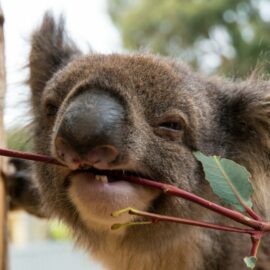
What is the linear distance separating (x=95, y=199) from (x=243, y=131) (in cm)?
77

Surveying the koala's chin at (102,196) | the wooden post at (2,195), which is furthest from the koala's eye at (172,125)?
the wooden post at (2,195)

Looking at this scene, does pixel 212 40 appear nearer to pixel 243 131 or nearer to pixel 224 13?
pixel 224 13

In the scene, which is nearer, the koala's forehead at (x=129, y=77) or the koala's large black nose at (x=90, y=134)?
the koala's large black nose at (x=90, y=134)

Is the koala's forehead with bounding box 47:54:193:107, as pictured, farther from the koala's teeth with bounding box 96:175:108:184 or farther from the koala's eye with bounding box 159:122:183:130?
the koala's teeth with bounding box 96:175:108:184

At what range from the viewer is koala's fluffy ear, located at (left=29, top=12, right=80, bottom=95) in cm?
237

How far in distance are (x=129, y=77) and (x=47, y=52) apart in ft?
2.76

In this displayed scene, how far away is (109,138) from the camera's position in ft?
4.50

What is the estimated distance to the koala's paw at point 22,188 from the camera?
2592mm

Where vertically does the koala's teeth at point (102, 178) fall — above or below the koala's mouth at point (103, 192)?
above

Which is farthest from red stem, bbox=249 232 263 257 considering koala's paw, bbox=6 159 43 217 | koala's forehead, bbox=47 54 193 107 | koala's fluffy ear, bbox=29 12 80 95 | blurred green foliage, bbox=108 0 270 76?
blurred green foliage, bbox=108 0 270 76

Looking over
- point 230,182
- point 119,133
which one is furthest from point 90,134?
point 230,182

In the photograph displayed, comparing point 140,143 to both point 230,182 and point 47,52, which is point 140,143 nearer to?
point 230,182

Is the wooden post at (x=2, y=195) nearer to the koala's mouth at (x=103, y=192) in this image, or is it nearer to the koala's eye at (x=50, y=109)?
the koala's eye at (x=50, y=109)

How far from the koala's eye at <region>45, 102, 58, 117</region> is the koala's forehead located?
55 mm
